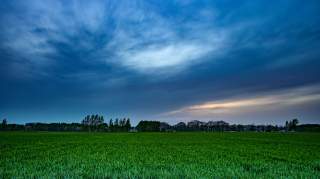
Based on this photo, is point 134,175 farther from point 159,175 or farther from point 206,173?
point 206,173

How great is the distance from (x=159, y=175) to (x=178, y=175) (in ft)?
2.83

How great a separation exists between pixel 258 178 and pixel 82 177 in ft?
24.9

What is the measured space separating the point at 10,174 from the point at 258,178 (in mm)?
10896

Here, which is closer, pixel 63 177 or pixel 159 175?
pixel 63 177

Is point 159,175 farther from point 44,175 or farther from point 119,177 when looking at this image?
point 44,175

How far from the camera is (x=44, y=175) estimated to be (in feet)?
43.0

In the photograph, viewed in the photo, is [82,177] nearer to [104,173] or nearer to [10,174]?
[104,173]

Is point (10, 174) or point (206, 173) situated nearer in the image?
point (10, 174)

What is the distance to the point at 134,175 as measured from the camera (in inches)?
527

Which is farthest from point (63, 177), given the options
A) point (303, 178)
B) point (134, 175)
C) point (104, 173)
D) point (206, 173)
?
point (303, 178)

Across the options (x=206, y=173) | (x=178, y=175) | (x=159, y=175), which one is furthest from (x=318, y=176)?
(x=159, y=175)

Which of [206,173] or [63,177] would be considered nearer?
[63,177]

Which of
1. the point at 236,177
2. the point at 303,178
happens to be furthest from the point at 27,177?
the point at 303,178

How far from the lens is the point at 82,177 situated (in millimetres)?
12820
